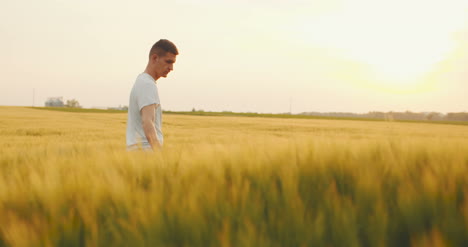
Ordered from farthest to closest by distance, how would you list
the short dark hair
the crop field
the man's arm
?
the short dark hair < the man's arm < the crop field

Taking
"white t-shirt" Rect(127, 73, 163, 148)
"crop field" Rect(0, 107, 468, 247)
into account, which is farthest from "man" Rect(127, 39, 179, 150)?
"crop field" Rect(0, 107, 468, 247)

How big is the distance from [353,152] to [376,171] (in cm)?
25

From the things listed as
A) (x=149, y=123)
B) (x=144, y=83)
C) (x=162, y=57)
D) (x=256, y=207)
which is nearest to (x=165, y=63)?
(x=162, y=57)

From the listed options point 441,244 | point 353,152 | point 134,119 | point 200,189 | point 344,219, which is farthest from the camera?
point 134,119

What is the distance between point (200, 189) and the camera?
0.86 meters

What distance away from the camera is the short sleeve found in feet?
12.5

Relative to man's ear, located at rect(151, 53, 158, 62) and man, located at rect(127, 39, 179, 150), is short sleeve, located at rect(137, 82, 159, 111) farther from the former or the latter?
man's ear, located at rect(151, 53, 158, 62)

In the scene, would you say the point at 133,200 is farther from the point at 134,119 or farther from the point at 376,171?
the point at 134,119

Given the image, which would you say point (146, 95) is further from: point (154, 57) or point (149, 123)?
point (154, 57)

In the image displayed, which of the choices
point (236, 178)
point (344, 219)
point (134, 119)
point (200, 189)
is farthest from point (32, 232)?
point (134, 119)

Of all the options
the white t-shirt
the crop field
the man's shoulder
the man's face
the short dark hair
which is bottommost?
the crop field

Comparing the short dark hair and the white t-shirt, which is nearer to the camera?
the white t-shirt

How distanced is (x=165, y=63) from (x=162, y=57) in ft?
0.27

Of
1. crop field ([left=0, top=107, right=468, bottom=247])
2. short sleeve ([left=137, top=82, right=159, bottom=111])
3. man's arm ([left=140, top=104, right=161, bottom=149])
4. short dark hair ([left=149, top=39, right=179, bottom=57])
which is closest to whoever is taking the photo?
crop field ([left=0, top=107, right=468, bottom=247])
